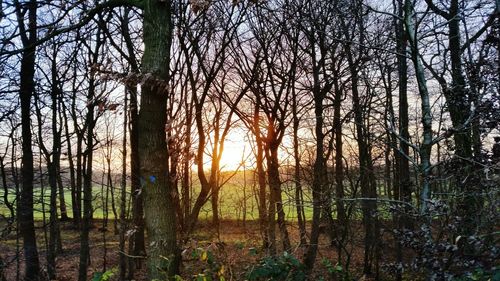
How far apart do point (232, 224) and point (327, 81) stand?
16.2 metres

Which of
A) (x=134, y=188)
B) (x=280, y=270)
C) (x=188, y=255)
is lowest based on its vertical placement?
(x=188, y=255)

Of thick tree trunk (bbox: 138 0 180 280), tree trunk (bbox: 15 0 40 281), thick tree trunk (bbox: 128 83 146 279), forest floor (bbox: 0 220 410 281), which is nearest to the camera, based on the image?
thick tree trunk (bbox: 138 0 180 280)

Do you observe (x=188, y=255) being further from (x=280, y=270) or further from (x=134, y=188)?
(x=134, y=188)

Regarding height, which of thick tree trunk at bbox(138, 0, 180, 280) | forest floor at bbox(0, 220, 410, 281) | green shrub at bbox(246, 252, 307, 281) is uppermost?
thick tree trunk at bbox(138, 0, 180, 280)

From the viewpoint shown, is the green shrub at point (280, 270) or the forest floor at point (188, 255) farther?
the forest floor at point (188, 255)

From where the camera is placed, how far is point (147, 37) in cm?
446

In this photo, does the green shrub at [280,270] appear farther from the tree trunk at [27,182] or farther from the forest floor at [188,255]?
the tree trunk at [27,182]

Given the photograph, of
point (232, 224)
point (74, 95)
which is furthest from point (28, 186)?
point (232, 224)

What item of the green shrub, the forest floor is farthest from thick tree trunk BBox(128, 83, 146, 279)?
the green shrub

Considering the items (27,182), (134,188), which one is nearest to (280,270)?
(134,188)

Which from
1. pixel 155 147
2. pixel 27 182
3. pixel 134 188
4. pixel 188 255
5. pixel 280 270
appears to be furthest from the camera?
pixel 134 188

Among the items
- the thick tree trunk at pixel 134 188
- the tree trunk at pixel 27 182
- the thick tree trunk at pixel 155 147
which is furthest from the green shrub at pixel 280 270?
the tree trunk at pixel 27 182

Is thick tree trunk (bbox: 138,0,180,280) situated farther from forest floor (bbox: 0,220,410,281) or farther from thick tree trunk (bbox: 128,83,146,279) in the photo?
thick tree trunk (bbox: 128,83,146,279)

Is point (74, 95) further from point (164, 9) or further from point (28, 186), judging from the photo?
point (164, 9)
